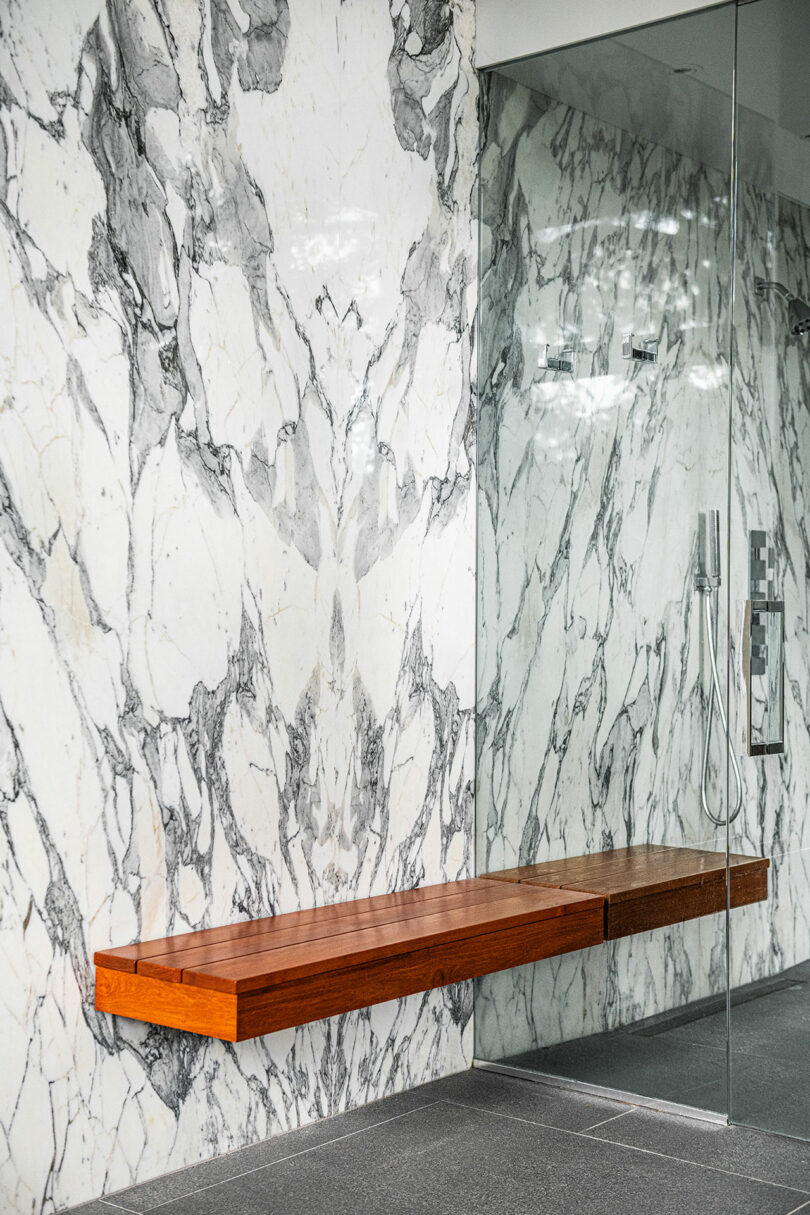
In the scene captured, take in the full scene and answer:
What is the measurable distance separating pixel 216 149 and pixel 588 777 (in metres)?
1.89

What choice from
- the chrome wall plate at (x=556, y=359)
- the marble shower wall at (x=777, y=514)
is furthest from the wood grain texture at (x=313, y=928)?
the chrome wall plate at (x=556, y=359)

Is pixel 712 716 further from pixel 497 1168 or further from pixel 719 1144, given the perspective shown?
pixel 497 1168

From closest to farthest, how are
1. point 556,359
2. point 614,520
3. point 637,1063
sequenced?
1. point 637,1063
2. point 614,520
3. point 556,359

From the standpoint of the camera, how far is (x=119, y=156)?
2.89m

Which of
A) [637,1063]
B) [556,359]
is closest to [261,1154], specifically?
[637,1063]

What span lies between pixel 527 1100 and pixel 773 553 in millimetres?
1579

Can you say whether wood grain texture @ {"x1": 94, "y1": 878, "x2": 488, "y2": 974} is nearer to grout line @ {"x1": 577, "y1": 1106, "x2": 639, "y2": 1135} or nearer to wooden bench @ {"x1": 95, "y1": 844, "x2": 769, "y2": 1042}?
wooden bench @ {"x1": 95, "y1": 844, "x2": 769, "y2": 1042}

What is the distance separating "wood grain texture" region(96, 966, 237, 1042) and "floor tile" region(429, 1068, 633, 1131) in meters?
1.05

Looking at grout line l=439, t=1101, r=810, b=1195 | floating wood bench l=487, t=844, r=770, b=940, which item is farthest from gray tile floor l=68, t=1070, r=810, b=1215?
floating wood bench l=487, t=844, r=770, b=940

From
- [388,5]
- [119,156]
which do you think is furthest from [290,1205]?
[388,5]

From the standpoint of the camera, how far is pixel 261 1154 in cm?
310

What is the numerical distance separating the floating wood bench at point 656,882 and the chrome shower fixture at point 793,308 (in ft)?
4.27

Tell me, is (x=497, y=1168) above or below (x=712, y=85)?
below

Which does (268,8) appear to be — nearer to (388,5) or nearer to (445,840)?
(388,5)
